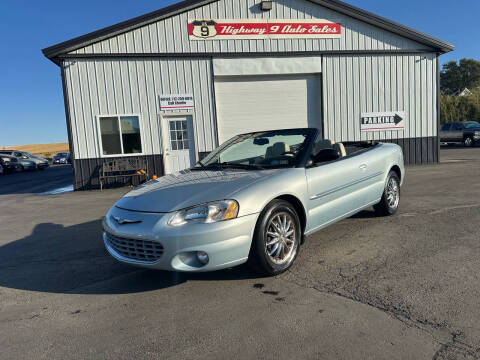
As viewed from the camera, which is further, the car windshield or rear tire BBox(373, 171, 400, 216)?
rear tire BBox(373, 171, 400, 216)

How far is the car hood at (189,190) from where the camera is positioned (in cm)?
309

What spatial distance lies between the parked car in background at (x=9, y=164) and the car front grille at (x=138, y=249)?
79.0 feet

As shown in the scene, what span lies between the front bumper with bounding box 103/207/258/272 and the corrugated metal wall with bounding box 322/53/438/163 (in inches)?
409

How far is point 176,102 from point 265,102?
3.20 m

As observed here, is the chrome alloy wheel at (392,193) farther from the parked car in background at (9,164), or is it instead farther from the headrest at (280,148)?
the parked car in background at (9,164)

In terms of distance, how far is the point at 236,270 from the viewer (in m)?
3.59

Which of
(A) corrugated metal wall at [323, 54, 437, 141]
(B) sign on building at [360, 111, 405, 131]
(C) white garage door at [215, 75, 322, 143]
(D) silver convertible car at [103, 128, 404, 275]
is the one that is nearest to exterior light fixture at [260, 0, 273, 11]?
(C) white garage door at [215, 75, 322, 143]

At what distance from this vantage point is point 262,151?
4395 mm

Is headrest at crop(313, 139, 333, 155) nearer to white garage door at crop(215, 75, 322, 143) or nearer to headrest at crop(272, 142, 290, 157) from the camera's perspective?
headrest at crop(272, 142, 290, 157)

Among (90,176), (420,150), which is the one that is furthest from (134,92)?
(420,150)

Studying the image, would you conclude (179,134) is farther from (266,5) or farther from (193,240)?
(193,240)

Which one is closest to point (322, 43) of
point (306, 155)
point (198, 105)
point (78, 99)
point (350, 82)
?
point (350, 82)

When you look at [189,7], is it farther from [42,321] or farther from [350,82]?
[42,321]

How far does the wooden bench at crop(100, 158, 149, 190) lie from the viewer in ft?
35.7
